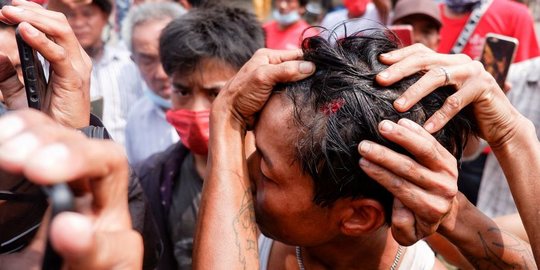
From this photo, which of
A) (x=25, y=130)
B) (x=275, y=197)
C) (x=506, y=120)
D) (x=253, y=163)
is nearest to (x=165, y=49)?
(x=253, y=163)

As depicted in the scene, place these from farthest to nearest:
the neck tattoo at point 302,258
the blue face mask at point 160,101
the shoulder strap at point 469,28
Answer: the shoulder strap at point 469,28 → the blue face mask at point 160,101 → the neck tattoo at point 302,258

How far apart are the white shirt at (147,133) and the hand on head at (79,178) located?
2.43 meters

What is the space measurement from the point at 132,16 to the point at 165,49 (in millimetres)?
1511

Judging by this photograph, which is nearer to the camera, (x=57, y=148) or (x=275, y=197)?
(x=57, y=148)

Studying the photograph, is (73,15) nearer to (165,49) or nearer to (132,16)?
(132,16)

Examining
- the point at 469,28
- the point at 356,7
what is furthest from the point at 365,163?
the point at 356,7

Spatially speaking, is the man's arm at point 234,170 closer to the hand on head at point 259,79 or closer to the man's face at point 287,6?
the hand on head at point 259,79

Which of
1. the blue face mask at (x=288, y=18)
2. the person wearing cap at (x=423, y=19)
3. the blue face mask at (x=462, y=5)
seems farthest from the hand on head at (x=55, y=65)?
the blue face mask at (x=288, y=18)

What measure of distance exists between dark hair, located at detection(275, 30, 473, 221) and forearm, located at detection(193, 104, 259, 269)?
22 centimetres

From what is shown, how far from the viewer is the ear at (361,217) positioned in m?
1.58

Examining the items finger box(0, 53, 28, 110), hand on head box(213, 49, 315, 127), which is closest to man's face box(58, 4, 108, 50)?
finger box(0, 53, 28, 110)

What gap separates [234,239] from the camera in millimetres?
1609

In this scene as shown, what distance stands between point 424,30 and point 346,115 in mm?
2838

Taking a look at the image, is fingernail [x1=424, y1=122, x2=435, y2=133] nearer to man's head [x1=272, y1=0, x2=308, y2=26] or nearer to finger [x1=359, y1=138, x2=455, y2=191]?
finger [x1=359, y1=138, x2=455, y2=191]
